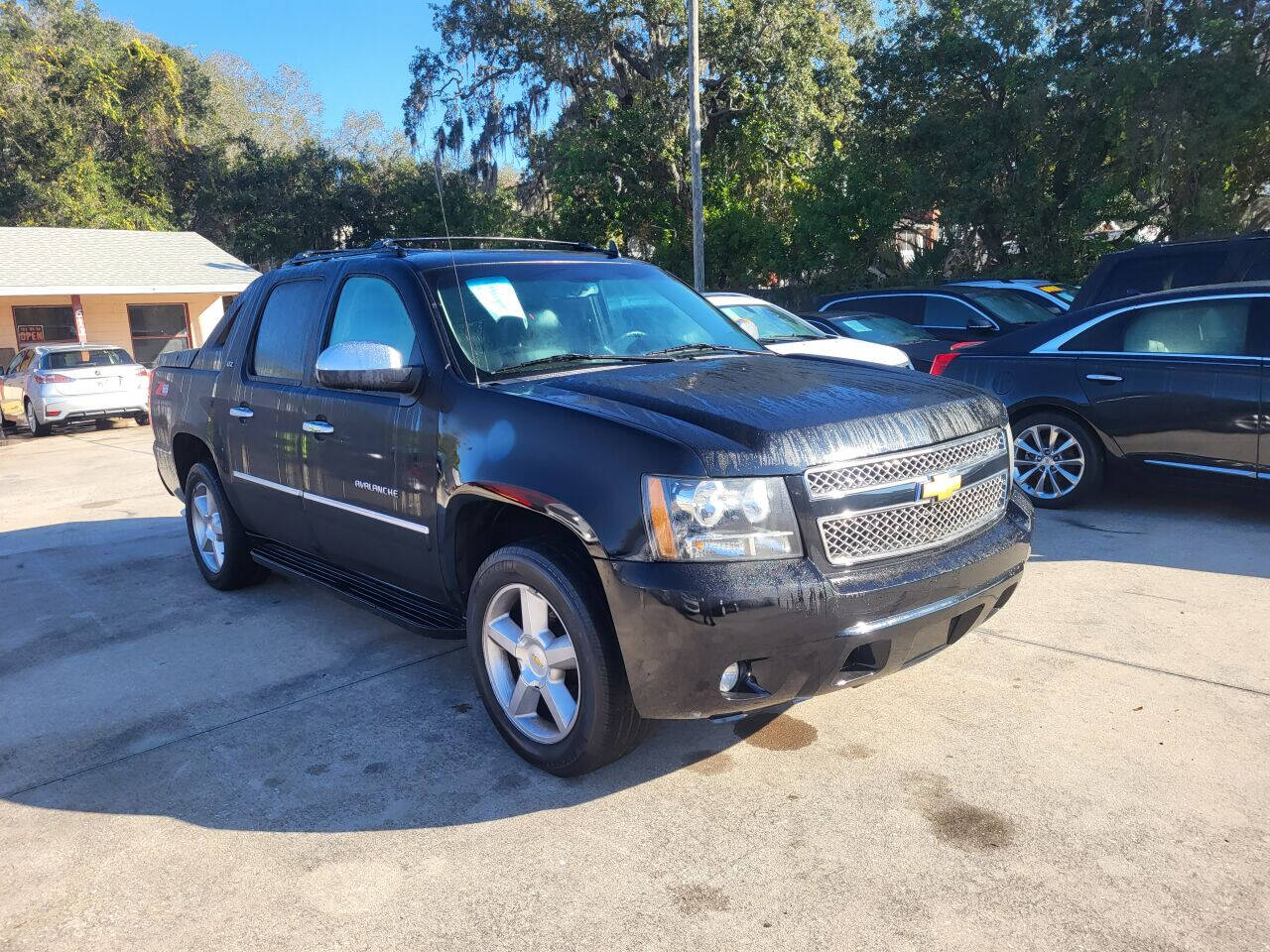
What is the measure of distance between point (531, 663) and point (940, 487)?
154 centimetres

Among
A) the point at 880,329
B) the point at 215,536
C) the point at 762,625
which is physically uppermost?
the point at 880,329

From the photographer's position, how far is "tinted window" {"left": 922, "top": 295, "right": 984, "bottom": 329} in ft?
39.9

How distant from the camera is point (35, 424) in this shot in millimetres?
16469

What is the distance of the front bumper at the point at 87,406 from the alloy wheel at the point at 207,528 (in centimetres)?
1173

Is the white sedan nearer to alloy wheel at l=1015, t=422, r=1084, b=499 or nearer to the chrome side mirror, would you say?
alloy wheel at l=1015, t=422, r=1084, b=499

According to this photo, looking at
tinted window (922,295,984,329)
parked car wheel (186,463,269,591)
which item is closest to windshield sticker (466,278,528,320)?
parked car wheel (186,463,269,591)

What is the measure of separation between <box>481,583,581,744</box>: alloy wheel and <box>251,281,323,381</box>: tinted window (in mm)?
1897

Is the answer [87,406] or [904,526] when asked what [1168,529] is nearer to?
[904,526]

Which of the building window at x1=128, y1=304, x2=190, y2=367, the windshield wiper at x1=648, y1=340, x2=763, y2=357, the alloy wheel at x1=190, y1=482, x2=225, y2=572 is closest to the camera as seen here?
the windshield wiper at x1=648, y1=340, x2=763, y2=357

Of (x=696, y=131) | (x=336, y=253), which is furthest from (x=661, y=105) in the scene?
(x=336, y=253)

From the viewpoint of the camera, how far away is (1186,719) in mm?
3684

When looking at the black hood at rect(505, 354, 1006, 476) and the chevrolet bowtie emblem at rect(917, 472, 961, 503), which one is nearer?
the black hood at rect(505, 354, 1006, 476)

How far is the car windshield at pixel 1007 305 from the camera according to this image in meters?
12.2

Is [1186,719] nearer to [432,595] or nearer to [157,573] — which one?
[432,595]
